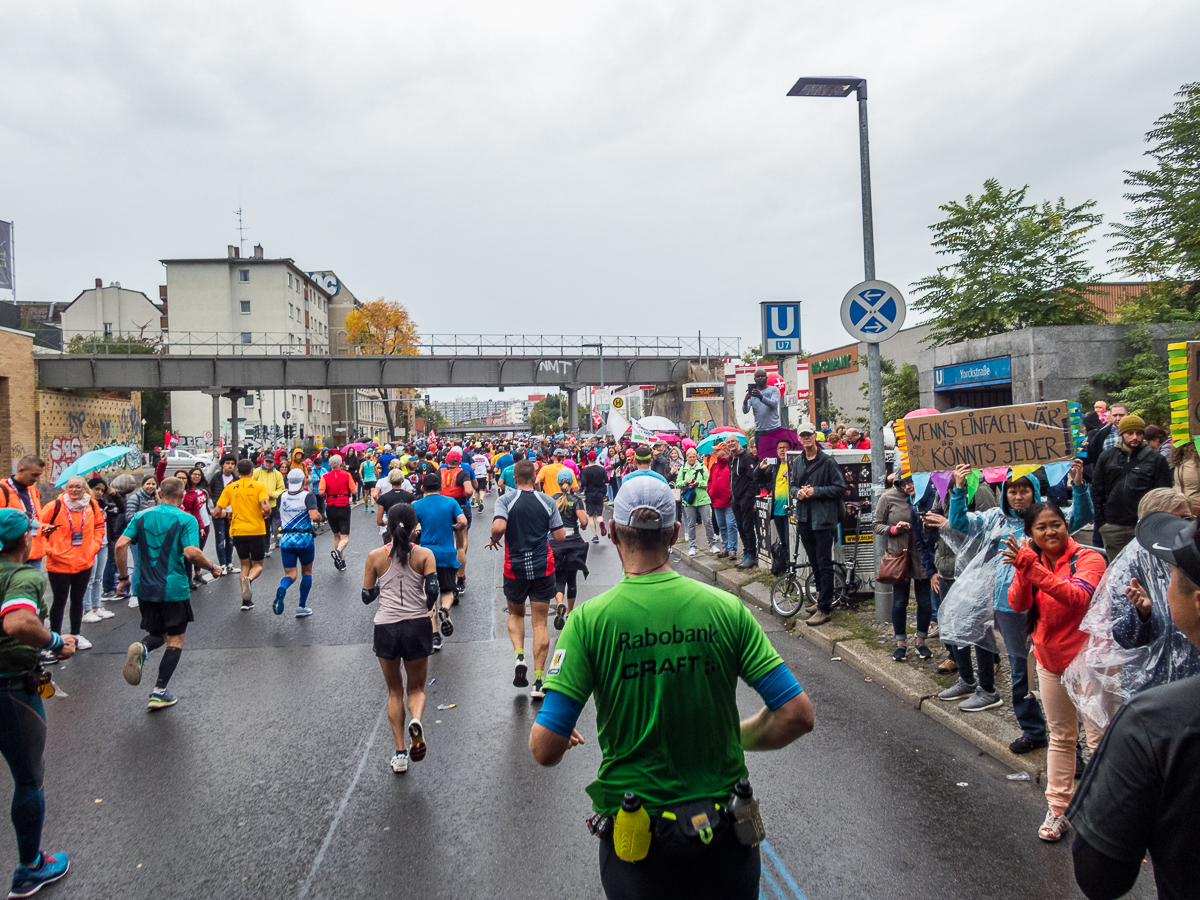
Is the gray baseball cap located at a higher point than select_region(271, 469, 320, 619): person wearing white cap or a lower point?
higher

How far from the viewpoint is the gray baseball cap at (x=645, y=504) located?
2.43 m

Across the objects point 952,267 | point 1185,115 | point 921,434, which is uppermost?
point 1185,115

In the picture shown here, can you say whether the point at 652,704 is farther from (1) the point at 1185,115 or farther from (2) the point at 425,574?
(1) the point at 1185,115

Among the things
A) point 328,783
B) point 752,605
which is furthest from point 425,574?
point 752,605

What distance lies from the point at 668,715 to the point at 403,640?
3.47 m

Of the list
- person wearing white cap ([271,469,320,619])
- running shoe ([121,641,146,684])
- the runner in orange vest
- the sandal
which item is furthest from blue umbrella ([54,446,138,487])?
the sandal

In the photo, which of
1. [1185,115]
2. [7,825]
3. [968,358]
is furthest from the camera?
[968,358]

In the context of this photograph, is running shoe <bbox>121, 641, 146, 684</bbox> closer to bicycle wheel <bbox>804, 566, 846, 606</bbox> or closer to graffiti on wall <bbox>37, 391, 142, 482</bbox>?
bicycle wheel <bbox>804, 566, 846, 606</bbox>

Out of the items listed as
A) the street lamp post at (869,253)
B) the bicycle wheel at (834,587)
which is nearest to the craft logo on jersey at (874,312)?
the street lamp post at (869,253)

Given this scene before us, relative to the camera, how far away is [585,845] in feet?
13.5

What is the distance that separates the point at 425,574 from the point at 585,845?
2.18 meters

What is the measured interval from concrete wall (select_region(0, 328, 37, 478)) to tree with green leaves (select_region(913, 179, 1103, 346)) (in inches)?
1460

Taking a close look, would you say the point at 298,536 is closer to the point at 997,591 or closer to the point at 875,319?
the point at 875,319

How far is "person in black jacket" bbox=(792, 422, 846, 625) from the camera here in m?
8.07
